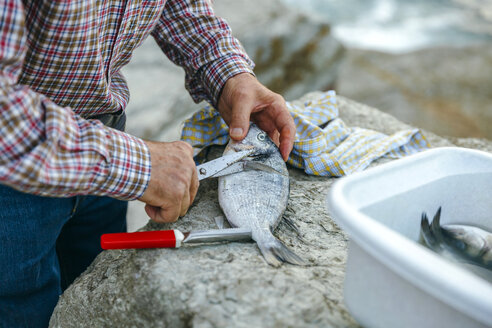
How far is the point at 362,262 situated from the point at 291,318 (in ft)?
0.83

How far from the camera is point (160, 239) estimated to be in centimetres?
142

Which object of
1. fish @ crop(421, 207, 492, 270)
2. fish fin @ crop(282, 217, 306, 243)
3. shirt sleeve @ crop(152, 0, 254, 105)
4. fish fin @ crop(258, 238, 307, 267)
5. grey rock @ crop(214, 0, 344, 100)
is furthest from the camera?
grey rock @ crop(214, 0, 344, 100)

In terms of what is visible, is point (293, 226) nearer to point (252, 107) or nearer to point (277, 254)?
point (277, 254)

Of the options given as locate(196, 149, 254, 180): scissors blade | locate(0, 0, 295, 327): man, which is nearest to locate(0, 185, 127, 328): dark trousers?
locate(0, 0, 295, 327): man

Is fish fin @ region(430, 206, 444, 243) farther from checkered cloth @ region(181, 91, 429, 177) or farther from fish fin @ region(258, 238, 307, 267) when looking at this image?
checkered cloth @ region(181, 91, 429, 177)

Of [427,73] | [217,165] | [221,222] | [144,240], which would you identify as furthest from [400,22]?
[144,240]

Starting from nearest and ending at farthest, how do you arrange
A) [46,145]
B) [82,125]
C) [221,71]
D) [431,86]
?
[46,145] < [82,125] < [221,71] < [431,86]

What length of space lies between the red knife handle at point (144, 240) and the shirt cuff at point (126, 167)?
134 millimetres

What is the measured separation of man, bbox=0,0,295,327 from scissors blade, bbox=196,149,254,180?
4.8 inches

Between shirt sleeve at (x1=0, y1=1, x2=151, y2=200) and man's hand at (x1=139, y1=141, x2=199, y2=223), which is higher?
shirt sleeve at (x1=0, y1=1, x2=151, y2=200)

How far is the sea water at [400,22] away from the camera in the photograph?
13465mm

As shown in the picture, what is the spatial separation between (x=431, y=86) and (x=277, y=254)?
8.00 metres

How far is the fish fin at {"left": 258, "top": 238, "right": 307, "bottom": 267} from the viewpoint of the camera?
140cm

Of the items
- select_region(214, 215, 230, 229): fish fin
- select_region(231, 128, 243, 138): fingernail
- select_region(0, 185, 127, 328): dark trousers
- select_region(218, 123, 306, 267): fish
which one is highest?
select_region(231, 128, 243, 138): fingernail
